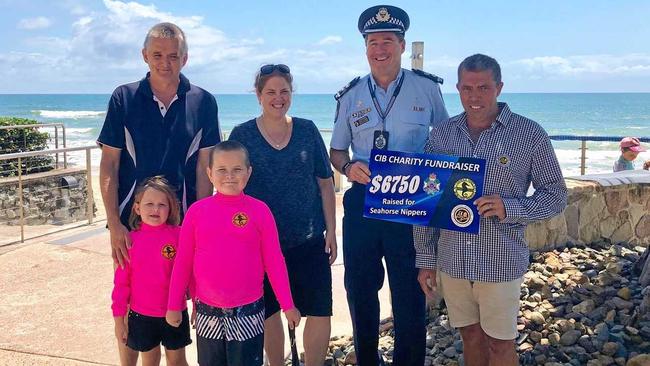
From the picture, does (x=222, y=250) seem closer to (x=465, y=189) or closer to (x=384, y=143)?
(x=384, y=143)

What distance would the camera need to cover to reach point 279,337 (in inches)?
123

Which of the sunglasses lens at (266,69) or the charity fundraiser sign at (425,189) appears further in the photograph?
the sunglasses lens at (266,69)

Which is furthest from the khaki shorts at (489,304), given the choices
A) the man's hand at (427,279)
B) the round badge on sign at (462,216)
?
the round badge on sign at (462,216)

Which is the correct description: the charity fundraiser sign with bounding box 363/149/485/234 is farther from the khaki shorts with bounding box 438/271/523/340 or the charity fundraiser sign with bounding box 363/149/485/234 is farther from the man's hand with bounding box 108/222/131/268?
the man's hand with bounding box 108/222/131/268

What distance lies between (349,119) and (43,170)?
10.7m

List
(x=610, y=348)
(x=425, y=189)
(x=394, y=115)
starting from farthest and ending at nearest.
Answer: (x=610, y=348), (x=394, y=115), (x=425, y=189)

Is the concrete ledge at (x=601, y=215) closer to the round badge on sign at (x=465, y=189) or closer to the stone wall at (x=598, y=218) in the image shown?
the stone wall at (x=598, y=218)

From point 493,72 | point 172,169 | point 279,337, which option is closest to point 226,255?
point 172,169

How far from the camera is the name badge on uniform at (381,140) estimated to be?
294 cm

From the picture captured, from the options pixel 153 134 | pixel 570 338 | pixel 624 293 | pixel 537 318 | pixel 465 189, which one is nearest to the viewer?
pixel 465 189

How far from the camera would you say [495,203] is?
243 centimetres

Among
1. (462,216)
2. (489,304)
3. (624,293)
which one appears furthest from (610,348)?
(462,216)

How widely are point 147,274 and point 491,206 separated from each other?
5.02 ft

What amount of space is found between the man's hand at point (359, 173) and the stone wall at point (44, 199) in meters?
8.36
